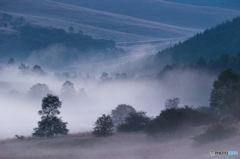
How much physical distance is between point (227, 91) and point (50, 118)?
21674mm

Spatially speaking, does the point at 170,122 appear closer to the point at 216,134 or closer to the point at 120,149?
the point at 120,149

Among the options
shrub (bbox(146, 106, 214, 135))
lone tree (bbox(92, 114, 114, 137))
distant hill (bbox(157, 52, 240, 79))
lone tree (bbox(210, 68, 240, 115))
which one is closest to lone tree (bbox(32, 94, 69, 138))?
lone tree (bbox(92, 114, 114, 137))

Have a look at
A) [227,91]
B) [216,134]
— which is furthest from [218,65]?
[216,134]

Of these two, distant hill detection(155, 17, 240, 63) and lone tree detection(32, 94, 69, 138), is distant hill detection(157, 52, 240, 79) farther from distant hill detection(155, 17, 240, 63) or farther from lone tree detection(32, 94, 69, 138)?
lone tree detection(32, 94, 69, 138)

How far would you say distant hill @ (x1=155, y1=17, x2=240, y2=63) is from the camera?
446 ft

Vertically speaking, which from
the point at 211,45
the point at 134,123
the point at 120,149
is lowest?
the point at 120,149

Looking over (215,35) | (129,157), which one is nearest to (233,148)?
(129,157)

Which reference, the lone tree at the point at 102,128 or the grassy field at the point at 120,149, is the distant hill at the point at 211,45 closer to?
the lone tree at the point at 102,128

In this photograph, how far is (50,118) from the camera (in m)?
38.1

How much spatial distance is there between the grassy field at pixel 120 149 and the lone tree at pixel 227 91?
41.5ft

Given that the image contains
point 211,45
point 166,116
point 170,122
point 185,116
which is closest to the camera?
point 170,122

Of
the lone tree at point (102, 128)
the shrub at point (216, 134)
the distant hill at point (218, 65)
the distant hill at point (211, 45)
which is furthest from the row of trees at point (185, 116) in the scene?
the distant hill at point (211, 45)

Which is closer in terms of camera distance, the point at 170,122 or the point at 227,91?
the point at 170,122

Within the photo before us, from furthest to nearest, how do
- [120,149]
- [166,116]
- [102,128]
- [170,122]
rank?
[102,128] → [166,116] → [170,122] → [120,149]
